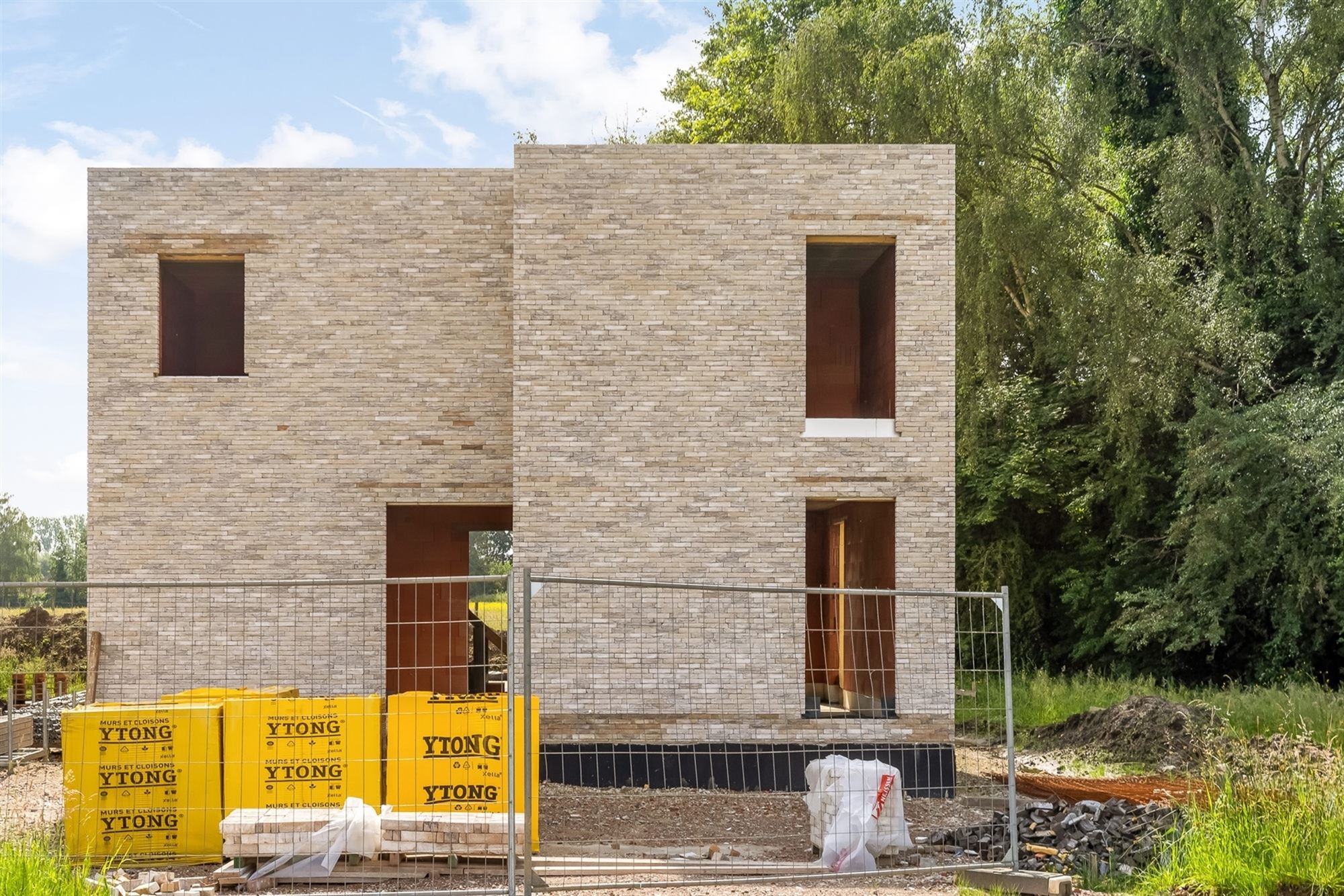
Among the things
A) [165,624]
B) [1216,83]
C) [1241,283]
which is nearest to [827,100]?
[1216,83]

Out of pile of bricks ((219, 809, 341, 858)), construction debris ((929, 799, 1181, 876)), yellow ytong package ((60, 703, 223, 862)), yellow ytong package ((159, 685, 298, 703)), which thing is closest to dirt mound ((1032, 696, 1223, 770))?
construction debris ((929, 799, 1181, 876))

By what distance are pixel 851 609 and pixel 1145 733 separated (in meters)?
4.39

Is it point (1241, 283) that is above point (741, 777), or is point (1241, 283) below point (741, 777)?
above

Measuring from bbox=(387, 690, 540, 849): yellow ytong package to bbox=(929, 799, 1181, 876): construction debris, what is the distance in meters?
3.63

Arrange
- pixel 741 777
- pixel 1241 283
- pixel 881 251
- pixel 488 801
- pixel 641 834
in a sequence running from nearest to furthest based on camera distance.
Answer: pixel 488 801 < pixel 641 834 < pixel 741 777 < pixel 881 251 < pixel 1241 283

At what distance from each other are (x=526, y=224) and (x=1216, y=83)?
Result: 1623 centimetres

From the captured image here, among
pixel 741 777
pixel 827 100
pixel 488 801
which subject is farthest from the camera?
pixel 827 100

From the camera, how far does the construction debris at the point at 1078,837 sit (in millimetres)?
8602

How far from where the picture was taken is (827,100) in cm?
2450

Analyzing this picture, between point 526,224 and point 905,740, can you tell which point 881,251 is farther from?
point 905,740

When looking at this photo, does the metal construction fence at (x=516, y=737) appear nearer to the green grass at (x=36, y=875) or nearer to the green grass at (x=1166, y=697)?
the green grass at (x=1166, y=697)

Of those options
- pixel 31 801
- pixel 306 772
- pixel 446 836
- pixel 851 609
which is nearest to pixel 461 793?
pixel 446 836

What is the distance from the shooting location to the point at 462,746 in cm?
870

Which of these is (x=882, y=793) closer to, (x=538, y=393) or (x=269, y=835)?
(x=269, y=835)
